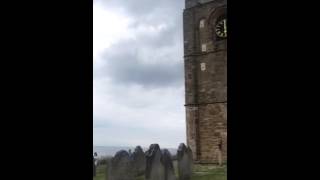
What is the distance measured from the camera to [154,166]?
1082 cm

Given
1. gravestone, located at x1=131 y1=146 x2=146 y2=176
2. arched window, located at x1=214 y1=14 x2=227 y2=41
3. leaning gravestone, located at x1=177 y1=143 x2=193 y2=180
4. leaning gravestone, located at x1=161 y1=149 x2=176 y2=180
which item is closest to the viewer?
leaning gravestone, located at x1=161 y1=149 x2=176 y2=180

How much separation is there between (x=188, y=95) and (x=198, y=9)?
4041 mm

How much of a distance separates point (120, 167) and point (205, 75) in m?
11.0

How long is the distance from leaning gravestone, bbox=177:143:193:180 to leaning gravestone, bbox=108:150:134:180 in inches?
101

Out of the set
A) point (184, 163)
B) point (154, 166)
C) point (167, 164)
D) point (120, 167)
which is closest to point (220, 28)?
point (184, 163)

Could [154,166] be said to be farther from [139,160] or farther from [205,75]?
[205,75]

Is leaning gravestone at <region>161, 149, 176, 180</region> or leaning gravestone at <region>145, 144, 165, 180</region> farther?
leaning gravestone at <region>161, 149, 176, 180</region>

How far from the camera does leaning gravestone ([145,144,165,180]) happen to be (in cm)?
1072

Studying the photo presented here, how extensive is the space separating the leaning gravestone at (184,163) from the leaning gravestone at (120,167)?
2574mm

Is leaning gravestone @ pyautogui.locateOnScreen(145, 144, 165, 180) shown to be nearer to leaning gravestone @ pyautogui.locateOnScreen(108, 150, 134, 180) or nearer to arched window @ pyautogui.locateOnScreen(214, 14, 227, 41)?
leaning gravestone @ pyautogui.locateOnScreen(108, 150, 134, 180)

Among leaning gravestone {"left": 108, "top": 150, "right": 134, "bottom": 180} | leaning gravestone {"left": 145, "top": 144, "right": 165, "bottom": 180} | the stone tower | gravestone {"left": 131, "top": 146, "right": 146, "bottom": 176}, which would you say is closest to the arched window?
the stone tower

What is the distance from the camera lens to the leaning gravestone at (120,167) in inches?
408
